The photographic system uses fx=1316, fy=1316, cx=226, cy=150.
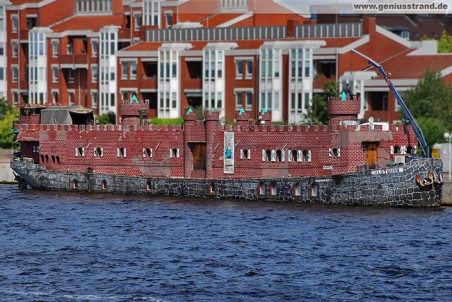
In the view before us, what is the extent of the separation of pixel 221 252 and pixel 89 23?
259ft

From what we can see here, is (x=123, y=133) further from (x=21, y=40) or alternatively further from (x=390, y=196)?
(x=21, y=40)

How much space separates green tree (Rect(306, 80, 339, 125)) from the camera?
342 ft

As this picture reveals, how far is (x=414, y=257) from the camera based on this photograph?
55.7 m

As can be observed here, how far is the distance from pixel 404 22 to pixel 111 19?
32573 millimetres

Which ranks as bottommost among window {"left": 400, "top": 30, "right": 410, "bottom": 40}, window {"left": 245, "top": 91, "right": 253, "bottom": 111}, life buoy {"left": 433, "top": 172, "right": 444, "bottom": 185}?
life buoy {"left": 433, "top": 172, "right": 444, "bottom": 185}

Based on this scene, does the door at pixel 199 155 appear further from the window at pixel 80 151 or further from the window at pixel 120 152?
the window at pixel 80 151

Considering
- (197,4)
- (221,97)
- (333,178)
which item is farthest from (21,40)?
(333,178)

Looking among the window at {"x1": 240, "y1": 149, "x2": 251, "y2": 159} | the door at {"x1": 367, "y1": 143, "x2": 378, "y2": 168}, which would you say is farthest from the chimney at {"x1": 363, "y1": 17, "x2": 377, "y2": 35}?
the door at {"x1": 367, "y1": 143, "x2": 378, "y2": 168}

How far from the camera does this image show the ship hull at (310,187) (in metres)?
71.1

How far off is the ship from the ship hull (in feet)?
0.18

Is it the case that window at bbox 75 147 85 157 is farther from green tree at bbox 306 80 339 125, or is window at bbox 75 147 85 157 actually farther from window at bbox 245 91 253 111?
window at bbox 245 91 253 111

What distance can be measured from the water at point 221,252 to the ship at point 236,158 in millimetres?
1495

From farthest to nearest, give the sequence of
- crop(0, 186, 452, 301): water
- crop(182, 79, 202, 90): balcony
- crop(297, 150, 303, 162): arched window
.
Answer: crop(182, 79, 202, 90): balcony
crop(297, 150, 303, 162): arched window
crop(0, 186, 452, 301): water

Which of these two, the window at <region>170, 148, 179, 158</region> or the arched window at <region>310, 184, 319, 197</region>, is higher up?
the window at <region>170, 148, 179, 158</region>
